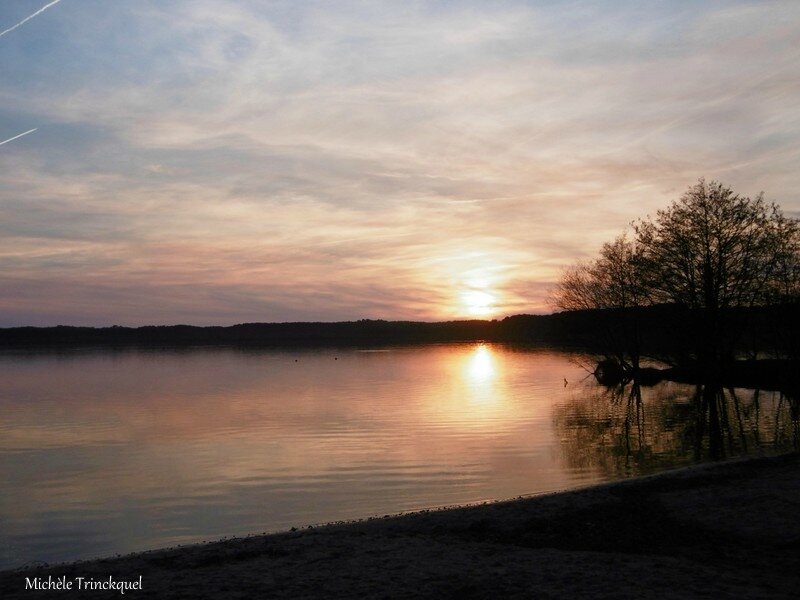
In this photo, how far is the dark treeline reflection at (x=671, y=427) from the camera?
22.4 m

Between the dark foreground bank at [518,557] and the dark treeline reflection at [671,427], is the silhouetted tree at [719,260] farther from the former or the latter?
the dark foreground bank at [518,557]

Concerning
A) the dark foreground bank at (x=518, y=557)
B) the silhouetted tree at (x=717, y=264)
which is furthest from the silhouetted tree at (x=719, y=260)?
the dark foreground bank at (x=518, y=557)

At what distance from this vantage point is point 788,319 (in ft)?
146

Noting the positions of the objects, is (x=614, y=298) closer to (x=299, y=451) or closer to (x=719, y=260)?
(x=719, y=260)

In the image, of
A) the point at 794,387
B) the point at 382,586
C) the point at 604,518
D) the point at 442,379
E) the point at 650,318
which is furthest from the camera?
the point at 442,379

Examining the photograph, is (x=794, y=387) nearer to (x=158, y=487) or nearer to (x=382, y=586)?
(x=158, y=487)

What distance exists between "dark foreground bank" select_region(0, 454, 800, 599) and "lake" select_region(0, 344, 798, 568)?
3416 mm

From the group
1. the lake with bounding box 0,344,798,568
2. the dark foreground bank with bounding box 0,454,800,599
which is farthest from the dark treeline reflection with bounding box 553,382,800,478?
the dark foreground bank with bounding box 0,454,800,599

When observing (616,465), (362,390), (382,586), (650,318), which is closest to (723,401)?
(650,318)

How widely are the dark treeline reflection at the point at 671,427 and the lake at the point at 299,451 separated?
108 millimetres

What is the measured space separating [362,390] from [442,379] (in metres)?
14.7

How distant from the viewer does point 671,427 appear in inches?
1182

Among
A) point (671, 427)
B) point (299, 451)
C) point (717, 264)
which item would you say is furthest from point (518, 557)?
point (717, 264)

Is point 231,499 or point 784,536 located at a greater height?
point 784,536
